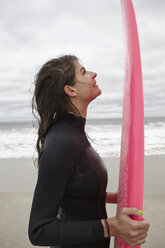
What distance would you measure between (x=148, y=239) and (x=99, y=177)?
2.91 meters

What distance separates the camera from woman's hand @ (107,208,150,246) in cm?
92

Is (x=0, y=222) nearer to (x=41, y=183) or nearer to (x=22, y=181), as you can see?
(x=22, y=181)

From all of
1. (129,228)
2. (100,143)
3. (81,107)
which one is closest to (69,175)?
(129,228)

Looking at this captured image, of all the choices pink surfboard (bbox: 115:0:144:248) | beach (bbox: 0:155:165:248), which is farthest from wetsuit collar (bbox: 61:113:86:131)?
beach (bbox: 0:155:165:248)

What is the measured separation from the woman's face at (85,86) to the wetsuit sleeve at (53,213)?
0.39m

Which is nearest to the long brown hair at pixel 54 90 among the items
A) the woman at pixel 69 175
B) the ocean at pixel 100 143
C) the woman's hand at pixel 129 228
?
the woman at pixel 69 175

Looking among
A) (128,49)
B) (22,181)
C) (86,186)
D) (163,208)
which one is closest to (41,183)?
(86,186)

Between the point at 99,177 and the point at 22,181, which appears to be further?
the point at 22,181

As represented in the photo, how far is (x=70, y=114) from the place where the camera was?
4.00 ft

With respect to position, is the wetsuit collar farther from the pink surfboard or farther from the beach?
the beach

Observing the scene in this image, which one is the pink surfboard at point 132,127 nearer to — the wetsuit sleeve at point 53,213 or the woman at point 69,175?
the woman at point 69,175

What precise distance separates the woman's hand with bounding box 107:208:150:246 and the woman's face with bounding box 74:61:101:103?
596mm

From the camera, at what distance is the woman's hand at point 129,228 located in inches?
36.0

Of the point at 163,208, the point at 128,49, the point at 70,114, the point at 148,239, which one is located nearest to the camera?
the point at 70,114
